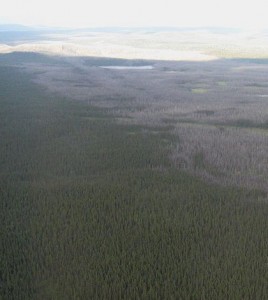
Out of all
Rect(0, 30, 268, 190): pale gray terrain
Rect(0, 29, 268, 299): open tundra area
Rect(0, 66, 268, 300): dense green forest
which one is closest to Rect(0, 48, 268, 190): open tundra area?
Rect(0, 30, 268, 190): pale gray terrain

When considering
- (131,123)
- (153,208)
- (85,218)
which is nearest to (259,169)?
(153,208)

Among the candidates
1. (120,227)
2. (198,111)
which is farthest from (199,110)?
(120,227)

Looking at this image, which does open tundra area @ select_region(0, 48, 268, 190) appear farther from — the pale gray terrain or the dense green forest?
the dense green forest

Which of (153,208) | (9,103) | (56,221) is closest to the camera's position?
(56,221)

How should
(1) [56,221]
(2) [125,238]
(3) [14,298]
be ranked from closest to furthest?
(3) [14,298], (2) [125,238], (1) [56,221]

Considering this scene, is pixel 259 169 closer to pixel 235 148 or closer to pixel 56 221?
pixel 235 148

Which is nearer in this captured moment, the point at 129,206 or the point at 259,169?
the point at 129,206

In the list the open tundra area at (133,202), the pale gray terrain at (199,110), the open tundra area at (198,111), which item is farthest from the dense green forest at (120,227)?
the open tundra area at (198,111)
